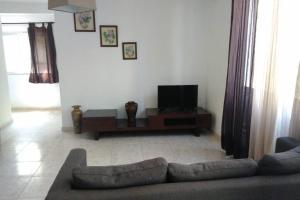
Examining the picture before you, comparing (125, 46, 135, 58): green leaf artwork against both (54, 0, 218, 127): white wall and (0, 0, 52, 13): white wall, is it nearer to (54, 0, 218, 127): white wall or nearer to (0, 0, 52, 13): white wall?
(54, 0, 218, 127): white wall

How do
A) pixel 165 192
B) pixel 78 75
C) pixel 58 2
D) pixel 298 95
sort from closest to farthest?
1. pixel 165 192
2. pixel 58 2
3. pixel 298 95
4. pixel 78 75

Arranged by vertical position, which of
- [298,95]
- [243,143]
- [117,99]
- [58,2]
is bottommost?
[243,143]

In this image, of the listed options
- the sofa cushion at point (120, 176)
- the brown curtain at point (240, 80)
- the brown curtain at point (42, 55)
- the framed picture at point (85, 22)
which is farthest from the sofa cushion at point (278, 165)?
the brown curtain at point (42, 55)

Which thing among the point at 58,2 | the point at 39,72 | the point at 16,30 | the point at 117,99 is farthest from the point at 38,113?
the point at 58,2

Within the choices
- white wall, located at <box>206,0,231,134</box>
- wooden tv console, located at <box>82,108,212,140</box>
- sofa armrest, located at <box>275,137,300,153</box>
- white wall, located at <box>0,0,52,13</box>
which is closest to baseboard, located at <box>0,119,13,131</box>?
wooden tv console, located at <box>82,108,212,140</box>

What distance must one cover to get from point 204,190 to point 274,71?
5.93 ft

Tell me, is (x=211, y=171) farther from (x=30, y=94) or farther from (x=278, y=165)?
(x=30, y=94)

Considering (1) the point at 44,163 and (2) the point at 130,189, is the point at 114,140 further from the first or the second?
(2) the point at 130,189

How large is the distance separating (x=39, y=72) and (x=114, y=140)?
11.0 feet

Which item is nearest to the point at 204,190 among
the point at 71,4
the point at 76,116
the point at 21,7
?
the point at 71,4

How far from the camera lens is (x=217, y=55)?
4.03 meters

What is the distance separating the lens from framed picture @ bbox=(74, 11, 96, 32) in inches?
164

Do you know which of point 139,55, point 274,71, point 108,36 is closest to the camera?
point 274,71

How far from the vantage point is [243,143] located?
3.04 meters
